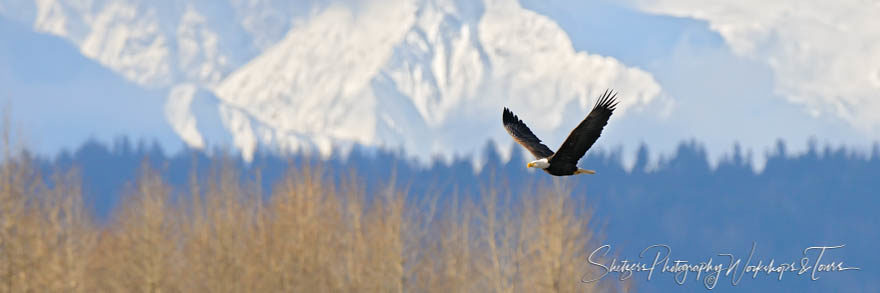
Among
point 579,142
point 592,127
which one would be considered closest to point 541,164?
point 579,142

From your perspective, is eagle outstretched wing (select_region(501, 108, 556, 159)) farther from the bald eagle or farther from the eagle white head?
the eagle white head

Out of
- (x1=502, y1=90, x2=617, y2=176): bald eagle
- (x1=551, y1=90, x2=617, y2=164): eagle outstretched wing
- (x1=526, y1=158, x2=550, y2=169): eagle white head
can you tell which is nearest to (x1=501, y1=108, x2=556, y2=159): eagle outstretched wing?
(x1=502, y1=90, x2=617, y2=176): bald eagle

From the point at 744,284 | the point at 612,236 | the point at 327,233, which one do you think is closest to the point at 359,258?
the point at 327,233

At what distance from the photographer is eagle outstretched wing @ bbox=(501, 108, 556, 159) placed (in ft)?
49.0

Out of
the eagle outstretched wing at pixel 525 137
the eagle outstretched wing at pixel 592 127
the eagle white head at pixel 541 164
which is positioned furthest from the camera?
the eagle outstretched wing at pixel 525 137

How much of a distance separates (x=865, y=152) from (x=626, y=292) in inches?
4975

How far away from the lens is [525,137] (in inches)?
617

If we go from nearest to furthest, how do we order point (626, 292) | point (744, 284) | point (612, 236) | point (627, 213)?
point (626, 292) → point (744, 284) → point (612, 236) → point (627, 213)

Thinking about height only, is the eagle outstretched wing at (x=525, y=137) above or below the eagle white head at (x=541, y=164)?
above

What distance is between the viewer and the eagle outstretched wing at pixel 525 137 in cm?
1495

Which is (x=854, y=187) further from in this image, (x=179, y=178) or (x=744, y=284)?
(x=179, y=178)

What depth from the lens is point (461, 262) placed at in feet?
108

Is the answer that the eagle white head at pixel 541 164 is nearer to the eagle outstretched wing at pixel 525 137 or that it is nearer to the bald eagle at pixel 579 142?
the bald eagle at pixel 579 142

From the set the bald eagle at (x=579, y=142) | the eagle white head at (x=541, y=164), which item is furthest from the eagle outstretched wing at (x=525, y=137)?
the eagle white head at (x=541, y=164)
